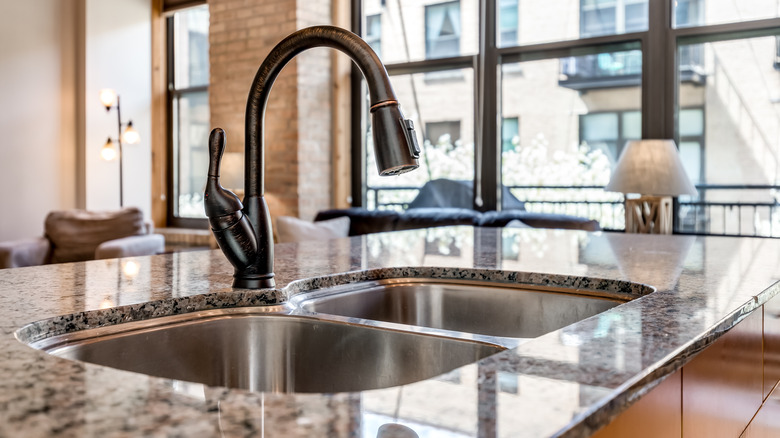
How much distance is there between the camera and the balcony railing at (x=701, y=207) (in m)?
3.87

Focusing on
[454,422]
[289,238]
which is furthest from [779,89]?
[454,422]

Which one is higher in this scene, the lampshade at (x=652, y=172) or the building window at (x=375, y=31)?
the building window at (x=375, y=31)

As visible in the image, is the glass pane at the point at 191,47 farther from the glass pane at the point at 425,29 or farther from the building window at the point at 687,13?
the building window at the point at 687,13

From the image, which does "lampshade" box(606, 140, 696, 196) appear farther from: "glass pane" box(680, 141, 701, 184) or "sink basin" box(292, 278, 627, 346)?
"sink basin" box(292, 278, 627, 346)

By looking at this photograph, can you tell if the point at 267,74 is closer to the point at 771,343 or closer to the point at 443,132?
the point at 771,343

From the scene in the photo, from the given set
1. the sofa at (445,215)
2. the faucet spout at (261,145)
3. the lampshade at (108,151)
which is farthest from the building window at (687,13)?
the lampshade at (108,151)

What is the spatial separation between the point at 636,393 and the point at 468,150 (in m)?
4.39

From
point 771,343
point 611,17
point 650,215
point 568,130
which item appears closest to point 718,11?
point 611,17

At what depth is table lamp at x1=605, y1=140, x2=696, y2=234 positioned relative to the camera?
3500 millimetres

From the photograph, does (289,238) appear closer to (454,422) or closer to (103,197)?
(103,197)

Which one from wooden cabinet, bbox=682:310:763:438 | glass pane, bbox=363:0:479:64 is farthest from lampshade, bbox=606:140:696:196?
wooden cabinet, bbox=682:310:763:438

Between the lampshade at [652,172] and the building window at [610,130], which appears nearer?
the lampshade at [652,172]

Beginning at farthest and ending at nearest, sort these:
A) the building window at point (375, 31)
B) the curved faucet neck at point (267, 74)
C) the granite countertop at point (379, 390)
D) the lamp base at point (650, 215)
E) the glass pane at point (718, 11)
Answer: the building window at point (375, 31) → the glass pane at point (718, 11) → the lamp base at point (650, 215) → the curved faucet neck at point (267, 74) → the granite countertop at point (379, 390)

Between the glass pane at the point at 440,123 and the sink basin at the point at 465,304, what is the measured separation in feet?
11.9
